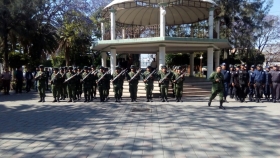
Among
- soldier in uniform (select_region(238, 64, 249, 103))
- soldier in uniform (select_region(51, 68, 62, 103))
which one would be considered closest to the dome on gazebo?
soldier in uniform (select_region(51, 68, 62, 103))

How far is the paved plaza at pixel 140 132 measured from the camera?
5668 mm

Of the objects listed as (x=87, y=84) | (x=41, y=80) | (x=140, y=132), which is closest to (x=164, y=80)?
(x=87, y=84)

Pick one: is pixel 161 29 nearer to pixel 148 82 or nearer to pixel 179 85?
pixel 148 82

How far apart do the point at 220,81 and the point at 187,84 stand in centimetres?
551

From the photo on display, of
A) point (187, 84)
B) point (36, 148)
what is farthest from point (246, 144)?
point (187, 84)

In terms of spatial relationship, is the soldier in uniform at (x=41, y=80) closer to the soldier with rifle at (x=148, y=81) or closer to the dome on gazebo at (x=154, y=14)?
the soldier with rifle at (x=148, y=81)

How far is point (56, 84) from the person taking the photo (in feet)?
43.9

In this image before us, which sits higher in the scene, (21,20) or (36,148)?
(21,20)

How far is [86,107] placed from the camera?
11664 mm

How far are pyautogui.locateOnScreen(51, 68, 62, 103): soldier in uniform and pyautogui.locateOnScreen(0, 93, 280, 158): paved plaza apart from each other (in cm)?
222

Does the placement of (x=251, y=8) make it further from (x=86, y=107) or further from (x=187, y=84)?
(x=86, y=107)

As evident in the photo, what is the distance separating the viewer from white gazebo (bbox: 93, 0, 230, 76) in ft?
51.5

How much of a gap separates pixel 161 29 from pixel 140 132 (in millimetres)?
9002

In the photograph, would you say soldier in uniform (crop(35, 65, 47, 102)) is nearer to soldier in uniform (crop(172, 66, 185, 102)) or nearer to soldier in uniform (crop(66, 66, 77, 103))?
soldier in uniform (crop(66, 66, 77, 103))
